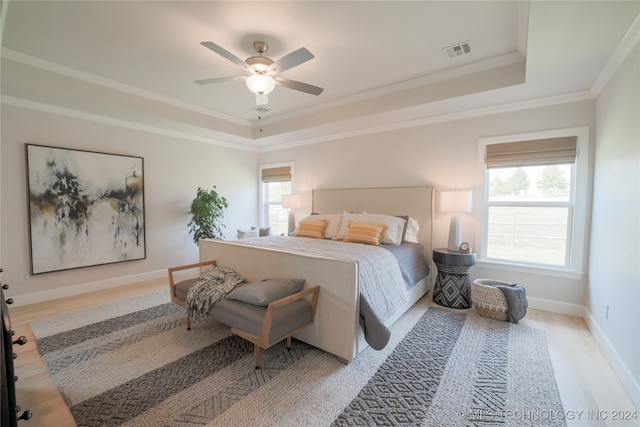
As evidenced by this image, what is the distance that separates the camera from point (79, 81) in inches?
124

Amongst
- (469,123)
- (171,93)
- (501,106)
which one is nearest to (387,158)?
(469,123)

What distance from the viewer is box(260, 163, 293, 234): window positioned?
5.64 meters

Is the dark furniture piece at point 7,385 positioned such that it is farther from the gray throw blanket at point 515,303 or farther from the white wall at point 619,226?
the gray throw blanket at point 515,303

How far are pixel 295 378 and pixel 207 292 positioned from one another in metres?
1.03

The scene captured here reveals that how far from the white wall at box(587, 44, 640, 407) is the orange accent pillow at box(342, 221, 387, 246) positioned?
2005mm

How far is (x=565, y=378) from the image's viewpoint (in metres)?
2.00

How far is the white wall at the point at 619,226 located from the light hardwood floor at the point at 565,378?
10 centimetres

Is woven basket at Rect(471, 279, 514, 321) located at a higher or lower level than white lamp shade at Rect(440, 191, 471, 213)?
lower

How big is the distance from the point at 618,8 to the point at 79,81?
4.80 metres

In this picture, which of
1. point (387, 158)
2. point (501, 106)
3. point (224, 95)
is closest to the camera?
point (501, 106)

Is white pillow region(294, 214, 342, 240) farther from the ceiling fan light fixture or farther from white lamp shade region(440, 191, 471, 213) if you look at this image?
the ceiling fan light fixture

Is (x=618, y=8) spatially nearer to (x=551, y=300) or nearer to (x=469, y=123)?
(x=469, y=123)

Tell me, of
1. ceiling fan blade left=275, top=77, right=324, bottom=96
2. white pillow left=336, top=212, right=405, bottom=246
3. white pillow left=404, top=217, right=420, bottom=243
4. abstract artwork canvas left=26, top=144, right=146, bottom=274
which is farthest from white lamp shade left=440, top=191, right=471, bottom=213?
abstract artwork canvas left=26, top=144, right=146, bottom=274

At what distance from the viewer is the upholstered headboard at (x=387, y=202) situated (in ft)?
12.6
